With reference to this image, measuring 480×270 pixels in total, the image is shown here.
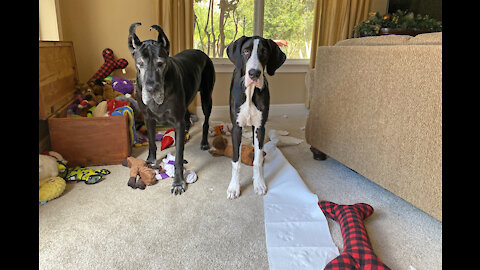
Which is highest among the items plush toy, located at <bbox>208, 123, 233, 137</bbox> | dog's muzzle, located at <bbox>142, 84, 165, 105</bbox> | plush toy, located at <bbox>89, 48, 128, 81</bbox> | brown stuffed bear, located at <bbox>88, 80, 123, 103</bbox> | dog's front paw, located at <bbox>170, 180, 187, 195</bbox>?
plush toy, located at <bbox>89, 48, 128, 81</bbox>

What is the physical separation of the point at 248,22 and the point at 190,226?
2.95 m

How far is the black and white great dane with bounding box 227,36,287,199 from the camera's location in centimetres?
154

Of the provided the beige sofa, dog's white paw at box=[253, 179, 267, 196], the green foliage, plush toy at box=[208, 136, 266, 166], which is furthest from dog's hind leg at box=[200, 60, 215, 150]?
the green foliage

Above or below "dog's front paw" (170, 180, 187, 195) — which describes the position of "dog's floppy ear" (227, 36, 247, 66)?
above

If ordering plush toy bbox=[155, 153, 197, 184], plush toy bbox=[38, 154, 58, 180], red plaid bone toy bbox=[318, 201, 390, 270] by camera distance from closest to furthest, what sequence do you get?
1. red plaid bone toy bbox=[318, 201, 390, 270]
2. plush toy bbox=[38, 154, 58, 180]
3. plush toy bbox=[155, 153, 197, 184]

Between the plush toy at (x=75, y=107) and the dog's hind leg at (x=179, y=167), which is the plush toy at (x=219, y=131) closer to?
the dog's hind leg at (x=179, y=167)

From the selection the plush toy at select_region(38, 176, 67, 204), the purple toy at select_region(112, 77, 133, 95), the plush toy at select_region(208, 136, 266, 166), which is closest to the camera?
the plush toy at select_region(38, 176, 67, 204)

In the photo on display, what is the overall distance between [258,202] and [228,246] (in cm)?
43

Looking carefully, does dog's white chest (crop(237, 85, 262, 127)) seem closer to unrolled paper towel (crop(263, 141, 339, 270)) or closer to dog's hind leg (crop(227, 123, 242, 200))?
dog's hind leg (crop(227, 123, 242, 200))

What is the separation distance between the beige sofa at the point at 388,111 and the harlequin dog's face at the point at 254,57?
21.5 inches

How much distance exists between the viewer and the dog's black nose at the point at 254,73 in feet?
4.96

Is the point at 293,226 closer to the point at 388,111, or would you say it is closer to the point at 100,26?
the point at 388,111
